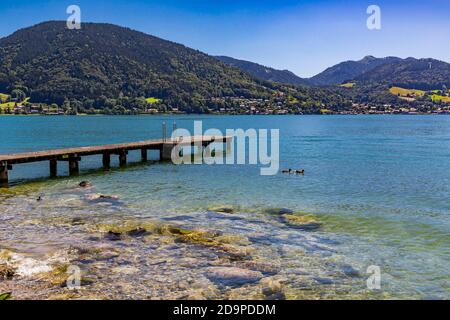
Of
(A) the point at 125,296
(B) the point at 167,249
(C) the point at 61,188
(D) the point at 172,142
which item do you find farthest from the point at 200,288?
(D) the point at 172,142

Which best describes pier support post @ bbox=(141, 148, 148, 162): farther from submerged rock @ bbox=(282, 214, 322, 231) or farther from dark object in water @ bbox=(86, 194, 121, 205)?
submerged rock @ bbox=(282, 214, 322, 231)

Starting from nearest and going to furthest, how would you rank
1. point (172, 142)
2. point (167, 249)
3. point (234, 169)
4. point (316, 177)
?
point (167, 249) → point (316, 177) → point (234, 169) → point (172, 142)

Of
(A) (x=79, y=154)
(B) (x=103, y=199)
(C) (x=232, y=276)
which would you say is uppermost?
(A) (x=79, y=154)

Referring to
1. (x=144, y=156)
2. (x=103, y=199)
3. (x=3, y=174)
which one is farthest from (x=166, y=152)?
(x=103, y=199)

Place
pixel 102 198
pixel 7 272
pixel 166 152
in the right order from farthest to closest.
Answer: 1. pixel 166 152
2. pixel 102 198
3. pixel 7 272

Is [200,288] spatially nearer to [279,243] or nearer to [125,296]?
[125,296]

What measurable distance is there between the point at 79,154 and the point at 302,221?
955 inches

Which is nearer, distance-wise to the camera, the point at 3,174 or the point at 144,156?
the point at 3,174

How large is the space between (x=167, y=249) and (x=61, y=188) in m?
17.2

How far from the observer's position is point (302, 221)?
21203mm

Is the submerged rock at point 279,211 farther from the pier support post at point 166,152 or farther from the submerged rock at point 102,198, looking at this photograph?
the pier support post at point 166,152

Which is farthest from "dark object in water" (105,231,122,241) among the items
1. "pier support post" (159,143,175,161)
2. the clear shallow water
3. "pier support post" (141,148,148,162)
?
"pier support post" (159,143,175,161)

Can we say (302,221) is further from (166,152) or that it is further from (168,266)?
(166,152)

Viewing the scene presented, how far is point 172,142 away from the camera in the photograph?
5012 cm
